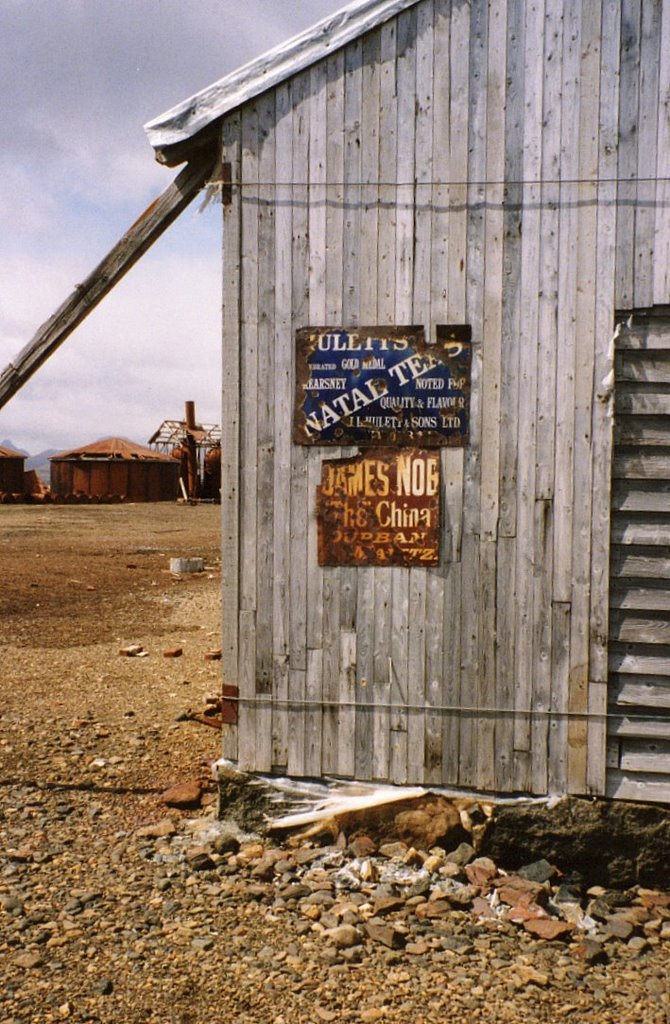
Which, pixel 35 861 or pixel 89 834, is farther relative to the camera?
pixel 89 834

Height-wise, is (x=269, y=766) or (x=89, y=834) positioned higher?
(x=269, y=766)

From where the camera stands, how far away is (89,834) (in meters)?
5.07

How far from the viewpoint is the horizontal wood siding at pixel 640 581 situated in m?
4.77

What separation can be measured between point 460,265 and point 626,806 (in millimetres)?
3185

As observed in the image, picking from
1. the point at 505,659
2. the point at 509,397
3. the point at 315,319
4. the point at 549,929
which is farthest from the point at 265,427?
the point at 549,929

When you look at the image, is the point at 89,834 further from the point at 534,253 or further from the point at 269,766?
the point at 534,253

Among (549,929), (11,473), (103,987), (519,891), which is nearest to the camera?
(103,987)

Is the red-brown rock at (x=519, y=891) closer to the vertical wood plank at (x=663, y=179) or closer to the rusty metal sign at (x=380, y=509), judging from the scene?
the rusty metal sign at (x=380, y=509)

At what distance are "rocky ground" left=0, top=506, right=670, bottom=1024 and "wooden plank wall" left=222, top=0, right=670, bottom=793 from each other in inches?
23.0

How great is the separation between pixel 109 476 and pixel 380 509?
113 feet

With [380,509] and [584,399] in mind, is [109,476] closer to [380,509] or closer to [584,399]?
[380,509]

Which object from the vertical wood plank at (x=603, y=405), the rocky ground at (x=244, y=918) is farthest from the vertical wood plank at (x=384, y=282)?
the vertical wood plank at (x=603, y=405)

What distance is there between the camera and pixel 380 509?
16.3ft

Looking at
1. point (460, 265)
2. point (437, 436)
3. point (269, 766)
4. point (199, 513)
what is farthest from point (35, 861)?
point (199, 513)
